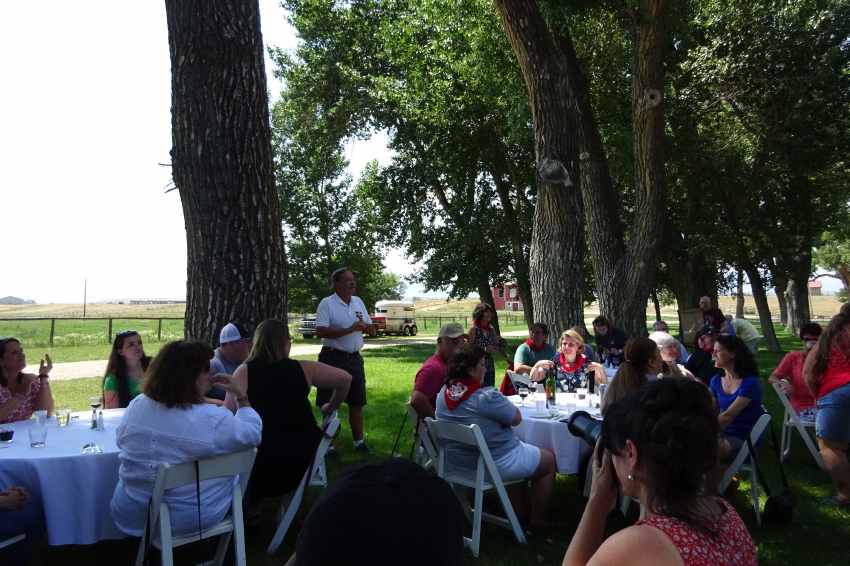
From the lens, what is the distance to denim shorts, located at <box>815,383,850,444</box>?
4891 millimetres

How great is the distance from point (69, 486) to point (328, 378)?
5.32 feet

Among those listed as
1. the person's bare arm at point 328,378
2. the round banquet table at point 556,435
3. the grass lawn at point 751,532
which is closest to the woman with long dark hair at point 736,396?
the grass lawn at point 751,532

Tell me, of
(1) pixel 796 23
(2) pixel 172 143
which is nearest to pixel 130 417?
(2) pixel 172 143

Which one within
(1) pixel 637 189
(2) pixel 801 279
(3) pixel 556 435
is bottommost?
(3) pixel 556 435

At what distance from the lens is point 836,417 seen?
4.93 meters

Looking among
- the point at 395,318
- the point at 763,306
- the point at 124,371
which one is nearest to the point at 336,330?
the point at 124,371

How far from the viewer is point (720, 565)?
5.10ft

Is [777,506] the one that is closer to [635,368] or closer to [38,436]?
[635,368]

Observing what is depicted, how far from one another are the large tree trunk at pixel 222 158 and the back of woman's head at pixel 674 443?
3.66 metres

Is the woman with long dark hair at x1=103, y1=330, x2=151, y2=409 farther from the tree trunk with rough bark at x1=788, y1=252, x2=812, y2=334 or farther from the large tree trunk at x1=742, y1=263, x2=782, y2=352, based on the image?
the tree trunk with rough bark at x1=788, y1=252, x2=812, y2=334

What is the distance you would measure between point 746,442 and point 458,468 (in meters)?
1.94

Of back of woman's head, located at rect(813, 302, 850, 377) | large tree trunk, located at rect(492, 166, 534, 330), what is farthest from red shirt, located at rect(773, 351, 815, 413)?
large tree trunk, located at rect(492, 166, 534, 330)

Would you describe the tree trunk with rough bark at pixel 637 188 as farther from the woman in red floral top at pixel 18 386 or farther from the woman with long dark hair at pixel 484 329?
the woman in red floral top at pixel 18 386

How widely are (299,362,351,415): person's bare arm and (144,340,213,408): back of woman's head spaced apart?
3.40 ft
